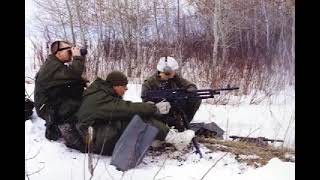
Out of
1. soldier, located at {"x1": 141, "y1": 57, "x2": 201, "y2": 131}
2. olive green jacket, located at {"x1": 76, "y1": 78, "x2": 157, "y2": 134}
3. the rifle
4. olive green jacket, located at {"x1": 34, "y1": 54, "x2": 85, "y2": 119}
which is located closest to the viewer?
olive green jacket, located at {"x1": 76, "y1": 78, "x2": 157, "y2": 134}

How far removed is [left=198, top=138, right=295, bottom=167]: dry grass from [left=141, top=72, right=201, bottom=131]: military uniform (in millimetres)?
200

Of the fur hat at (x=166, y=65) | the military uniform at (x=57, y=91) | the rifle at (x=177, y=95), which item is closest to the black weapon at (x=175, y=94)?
the rifle at (x=177, y=95)

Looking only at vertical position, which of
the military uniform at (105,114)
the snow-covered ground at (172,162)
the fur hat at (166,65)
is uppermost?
the fur hat at (166,65)

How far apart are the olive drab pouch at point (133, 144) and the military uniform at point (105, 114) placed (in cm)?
8

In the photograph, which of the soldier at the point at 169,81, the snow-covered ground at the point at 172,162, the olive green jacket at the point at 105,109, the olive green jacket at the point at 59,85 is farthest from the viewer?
the soldier at the point at 169,81

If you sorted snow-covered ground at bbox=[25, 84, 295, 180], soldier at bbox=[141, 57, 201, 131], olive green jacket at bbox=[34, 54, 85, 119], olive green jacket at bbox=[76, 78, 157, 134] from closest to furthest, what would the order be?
1. snow-covered ground at bbox=[25, 84, 295, 180]
2. olive green jacket at bbox=[76, 78, 157, 134]
3. olive green jacket at bbox=[34, 54, 85, 119]
4. soldier at bbox=[141, 57, 201, 131]

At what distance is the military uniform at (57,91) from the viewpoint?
126 inches

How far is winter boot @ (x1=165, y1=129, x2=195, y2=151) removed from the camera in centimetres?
329

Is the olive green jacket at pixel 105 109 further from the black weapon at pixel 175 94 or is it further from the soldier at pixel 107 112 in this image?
the black weapon at pixel 175 94

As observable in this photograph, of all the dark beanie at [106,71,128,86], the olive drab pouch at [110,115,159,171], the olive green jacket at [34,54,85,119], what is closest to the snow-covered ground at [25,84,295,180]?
the olive drab pouch at [110,115,159,171]

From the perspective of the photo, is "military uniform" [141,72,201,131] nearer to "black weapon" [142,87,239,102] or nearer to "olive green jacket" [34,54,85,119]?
"black weapon" [142,87,239,102]

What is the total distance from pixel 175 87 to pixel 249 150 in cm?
70
